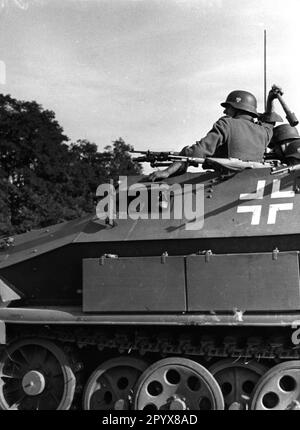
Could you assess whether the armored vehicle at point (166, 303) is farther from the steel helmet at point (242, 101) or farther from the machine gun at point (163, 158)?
the steel helmet at point (242, 101)

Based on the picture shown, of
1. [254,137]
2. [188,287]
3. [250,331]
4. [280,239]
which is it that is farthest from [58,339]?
[254,137]

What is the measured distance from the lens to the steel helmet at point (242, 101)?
984 cm

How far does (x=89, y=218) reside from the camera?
9.23 m

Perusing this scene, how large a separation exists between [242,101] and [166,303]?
3588 mm

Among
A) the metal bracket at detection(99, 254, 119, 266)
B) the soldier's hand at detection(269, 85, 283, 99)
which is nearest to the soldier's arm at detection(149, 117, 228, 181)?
the metal bracket at detection(99, 254, 119, 266)

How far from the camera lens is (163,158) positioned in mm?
9641

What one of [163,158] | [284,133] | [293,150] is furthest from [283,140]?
[163,158]

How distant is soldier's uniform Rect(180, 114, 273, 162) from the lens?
358 inches

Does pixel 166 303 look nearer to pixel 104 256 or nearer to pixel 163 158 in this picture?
pixel 104 256

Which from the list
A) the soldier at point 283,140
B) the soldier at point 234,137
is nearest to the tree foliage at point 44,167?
the soldier at point 283,140

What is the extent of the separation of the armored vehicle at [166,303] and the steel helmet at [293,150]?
2702 millimetres

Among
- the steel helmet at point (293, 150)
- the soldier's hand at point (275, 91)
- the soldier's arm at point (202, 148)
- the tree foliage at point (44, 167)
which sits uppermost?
the tree foliage at point (44, 167)

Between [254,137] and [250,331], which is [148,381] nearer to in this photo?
[250,331]

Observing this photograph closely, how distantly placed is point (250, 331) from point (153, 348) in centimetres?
129
